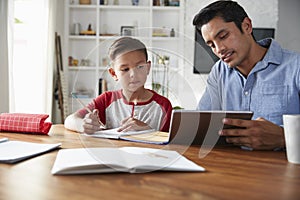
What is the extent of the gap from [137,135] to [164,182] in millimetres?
474

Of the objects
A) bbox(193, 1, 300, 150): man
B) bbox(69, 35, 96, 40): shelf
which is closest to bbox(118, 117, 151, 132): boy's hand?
bbox(193, 1, 300, 150): man

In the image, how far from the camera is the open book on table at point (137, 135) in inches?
42.9

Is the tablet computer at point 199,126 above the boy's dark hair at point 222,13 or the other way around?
the other way around

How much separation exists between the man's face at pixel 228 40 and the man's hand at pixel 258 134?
0.43 meters

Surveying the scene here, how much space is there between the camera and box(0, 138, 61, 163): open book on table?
0.79m

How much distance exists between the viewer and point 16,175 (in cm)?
67

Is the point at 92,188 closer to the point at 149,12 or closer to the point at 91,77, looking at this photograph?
the point at 91,77

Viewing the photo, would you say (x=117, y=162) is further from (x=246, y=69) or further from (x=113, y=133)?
(x=246, y=69)

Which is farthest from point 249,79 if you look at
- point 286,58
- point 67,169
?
point 67,169

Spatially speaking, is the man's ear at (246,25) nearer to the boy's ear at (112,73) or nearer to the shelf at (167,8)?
the boy's ear at (112,73)

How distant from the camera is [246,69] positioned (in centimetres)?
145

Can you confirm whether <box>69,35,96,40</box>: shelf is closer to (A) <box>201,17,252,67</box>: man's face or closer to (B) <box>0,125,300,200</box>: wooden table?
(A) <box>201,17,252,67</box>: man's face

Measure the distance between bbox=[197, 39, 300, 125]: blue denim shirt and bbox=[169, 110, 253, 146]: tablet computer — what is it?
0.98 feet

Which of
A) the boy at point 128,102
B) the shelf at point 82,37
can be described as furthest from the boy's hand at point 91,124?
the shelf at point 82,37
